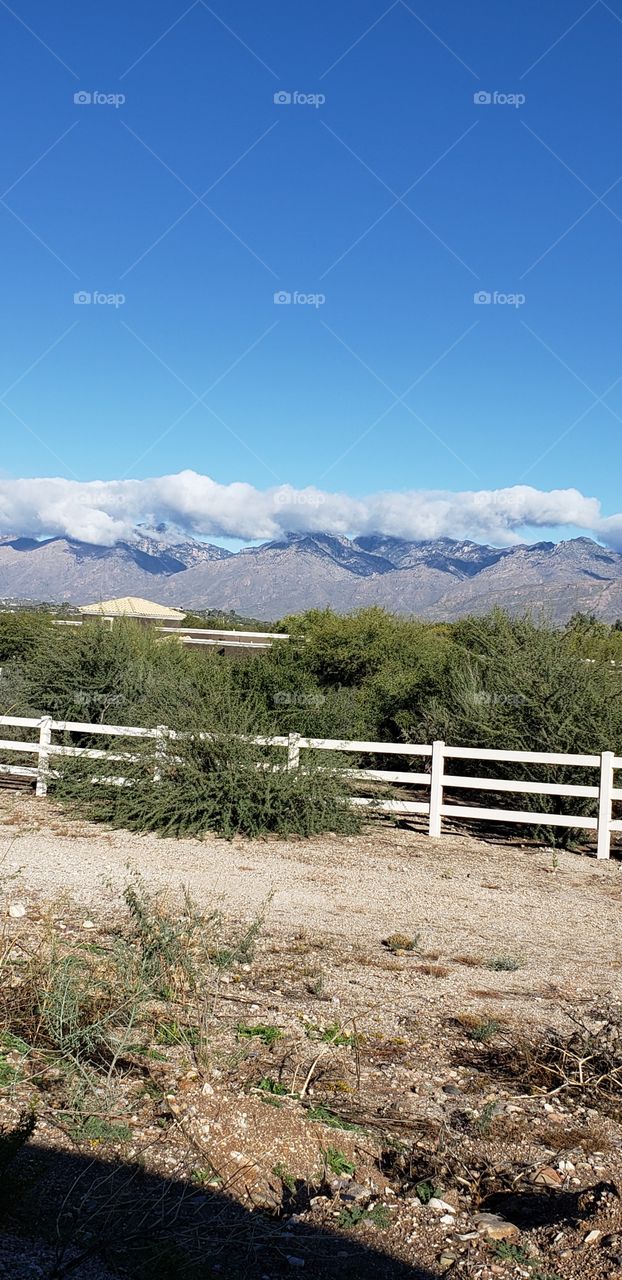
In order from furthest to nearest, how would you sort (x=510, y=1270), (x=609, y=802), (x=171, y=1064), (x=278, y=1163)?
(x=609, y=802), (x=171, y=1064), (x=278, y=1163), (x=510, y=1270)

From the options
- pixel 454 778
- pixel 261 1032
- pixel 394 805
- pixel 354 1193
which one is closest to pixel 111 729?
pixel 394 805

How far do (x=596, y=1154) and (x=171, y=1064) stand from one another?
7.29 ft

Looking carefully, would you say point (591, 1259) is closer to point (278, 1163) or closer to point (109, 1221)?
point (278, 1163)

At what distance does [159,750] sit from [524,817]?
195 inches

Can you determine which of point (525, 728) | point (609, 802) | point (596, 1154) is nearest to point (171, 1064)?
point (596, 1154)

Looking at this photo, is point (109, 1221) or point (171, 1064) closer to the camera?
point (109, 1221)

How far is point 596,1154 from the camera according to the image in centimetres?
474

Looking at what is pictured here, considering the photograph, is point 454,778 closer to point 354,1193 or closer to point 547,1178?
point 547,1178

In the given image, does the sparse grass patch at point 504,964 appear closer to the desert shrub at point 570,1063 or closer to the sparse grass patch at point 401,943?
the sparse grass patch at point 401,943

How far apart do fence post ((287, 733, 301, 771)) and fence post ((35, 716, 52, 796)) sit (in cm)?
388

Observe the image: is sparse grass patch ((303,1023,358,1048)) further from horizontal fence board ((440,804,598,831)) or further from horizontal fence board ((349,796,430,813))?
horizontal fence board ((349,796,430,813))

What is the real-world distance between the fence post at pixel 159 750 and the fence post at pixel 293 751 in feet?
5.60

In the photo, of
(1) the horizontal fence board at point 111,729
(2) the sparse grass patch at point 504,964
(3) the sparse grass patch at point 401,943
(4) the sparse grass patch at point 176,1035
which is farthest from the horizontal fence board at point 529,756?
(4) the sparse grass patch at point 176,1035

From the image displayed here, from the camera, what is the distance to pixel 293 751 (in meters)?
13.5
